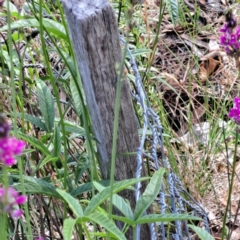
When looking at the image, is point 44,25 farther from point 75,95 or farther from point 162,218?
point 162,218

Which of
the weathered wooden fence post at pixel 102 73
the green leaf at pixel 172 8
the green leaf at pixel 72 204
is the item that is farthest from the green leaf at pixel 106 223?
the green leaf at pixel 172 8

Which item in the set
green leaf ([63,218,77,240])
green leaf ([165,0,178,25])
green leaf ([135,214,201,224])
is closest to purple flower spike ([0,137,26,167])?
green leaf ([63,218,77,240])

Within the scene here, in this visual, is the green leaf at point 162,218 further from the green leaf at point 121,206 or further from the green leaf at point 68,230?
the green leaf at point 68,230

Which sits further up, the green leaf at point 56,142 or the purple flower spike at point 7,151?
the purple flower spike at point 7,151

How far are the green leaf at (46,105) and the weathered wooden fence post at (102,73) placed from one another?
4.8 inches

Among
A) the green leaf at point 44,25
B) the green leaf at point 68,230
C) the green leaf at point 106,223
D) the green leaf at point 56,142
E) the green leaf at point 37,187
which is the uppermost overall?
the green leaf at point 44,25

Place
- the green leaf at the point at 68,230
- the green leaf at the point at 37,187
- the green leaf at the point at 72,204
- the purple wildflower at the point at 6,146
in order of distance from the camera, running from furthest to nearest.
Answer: the green leaf at the point at 37,187 → the green leaf at the point at 72,204 → the green leaf at the point at 68,230 → the purple wildflower at the point at 6,146

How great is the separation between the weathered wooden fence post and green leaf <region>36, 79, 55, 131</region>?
0.12 metres

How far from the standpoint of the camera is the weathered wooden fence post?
1.29 m

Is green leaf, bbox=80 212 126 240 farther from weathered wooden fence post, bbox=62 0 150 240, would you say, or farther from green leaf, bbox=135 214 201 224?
weathered wooden fence post, bbox=62 0 150 240

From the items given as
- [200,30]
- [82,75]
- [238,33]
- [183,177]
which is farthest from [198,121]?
[238,33]

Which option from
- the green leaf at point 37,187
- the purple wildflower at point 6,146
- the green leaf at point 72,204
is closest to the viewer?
the purple wildflower at point 6,146

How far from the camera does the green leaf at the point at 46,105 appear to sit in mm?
1456

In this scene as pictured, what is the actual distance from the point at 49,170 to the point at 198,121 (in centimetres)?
128
